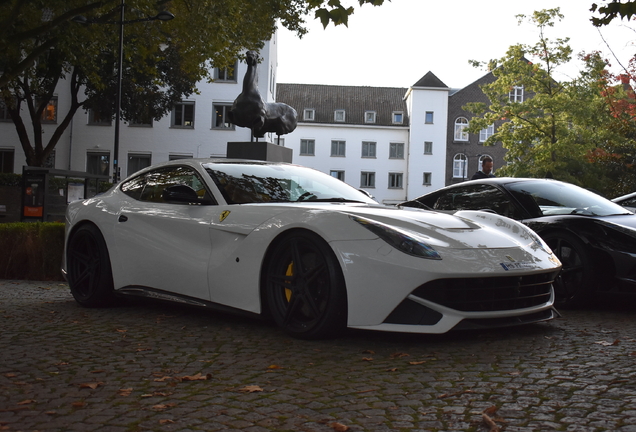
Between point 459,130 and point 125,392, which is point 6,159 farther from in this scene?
point 125,392

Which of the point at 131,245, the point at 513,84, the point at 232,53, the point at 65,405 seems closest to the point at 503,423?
the point at 65,405

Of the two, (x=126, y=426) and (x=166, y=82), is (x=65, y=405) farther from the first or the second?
(x=166, y=82)

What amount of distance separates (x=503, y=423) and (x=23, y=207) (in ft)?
71.5

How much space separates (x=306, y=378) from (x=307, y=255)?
1121 mm

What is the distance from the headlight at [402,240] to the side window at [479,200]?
2903 mm

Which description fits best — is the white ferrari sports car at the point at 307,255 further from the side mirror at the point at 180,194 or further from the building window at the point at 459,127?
the building window at the point at 459,127

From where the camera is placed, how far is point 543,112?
34906 mm

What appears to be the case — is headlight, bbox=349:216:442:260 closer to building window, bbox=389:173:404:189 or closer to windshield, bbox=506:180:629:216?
windshield, bbox=506:180:629:216

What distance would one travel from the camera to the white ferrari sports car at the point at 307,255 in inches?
170

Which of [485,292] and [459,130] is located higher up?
[459,130]

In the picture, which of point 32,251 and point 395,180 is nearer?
point 32,251

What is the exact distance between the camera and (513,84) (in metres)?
35.6

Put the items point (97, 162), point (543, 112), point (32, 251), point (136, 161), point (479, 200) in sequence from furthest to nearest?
point (136, 161), point (97, 162), point (543, 112), point (32, 251), point (479, 200)

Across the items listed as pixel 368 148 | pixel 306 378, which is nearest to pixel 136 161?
pixel 368 148
